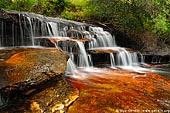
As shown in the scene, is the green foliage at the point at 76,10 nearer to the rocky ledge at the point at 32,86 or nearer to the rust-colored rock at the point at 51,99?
the rocky ledge at the point at 32,86

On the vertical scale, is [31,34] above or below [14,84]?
above

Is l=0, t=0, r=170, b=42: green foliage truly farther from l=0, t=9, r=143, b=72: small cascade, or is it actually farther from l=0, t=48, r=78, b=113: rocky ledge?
l=0, t=48, r=78, b=113: rocky ledge

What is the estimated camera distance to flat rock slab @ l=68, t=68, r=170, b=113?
4.82 m

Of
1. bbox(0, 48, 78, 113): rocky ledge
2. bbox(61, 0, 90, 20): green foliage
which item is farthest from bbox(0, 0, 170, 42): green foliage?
bbox(0, 48, 78, 113): rocky ledge

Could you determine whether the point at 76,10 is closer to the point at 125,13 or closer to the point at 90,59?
the point at 125,13

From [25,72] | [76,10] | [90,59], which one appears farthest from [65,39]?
[76,10]

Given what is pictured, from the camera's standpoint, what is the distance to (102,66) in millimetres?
9992

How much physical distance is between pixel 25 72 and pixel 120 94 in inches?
96.6

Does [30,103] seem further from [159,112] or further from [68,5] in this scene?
[68,5]

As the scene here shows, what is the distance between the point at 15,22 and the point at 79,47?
9.37ft

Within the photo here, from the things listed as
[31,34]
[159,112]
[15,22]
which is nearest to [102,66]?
[31,34]

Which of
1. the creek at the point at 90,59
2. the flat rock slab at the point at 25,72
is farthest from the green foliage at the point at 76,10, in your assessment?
the flat rock slab at the point at 25,72

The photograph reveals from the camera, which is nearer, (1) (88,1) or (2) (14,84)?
(2) (14,84)

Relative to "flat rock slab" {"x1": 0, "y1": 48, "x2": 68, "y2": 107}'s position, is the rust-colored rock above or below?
below
